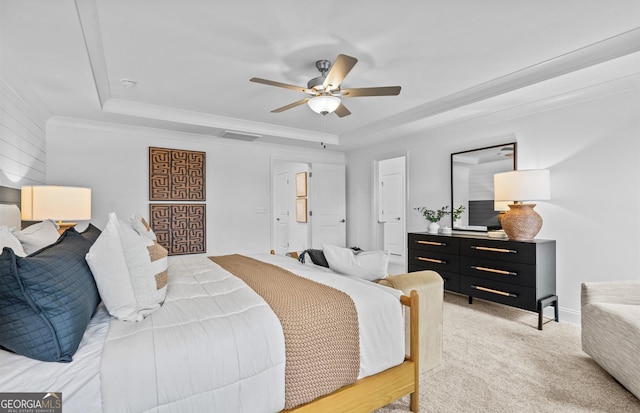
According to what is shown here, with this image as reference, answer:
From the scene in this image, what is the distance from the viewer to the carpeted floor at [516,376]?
1.86m

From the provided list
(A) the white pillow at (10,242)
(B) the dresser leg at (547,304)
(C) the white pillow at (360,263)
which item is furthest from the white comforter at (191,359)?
(B) the dresser leg at (547,304)

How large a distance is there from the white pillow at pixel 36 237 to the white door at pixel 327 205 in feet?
13.6

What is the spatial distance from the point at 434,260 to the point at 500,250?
829 millimetres

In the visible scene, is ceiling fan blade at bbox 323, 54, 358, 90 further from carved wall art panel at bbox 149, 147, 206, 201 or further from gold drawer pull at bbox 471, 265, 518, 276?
carved wall art panel at bbox 149, 147, 206, 201

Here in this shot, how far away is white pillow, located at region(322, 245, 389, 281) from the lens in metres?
2.05

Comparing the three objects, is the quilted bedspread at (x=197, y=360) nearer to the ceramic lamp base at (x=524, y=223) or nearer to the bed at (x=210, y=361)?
the bed at (x=210, y=361)

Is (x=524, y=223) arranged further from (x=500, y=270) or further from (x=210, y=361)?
(x=210, y=361)

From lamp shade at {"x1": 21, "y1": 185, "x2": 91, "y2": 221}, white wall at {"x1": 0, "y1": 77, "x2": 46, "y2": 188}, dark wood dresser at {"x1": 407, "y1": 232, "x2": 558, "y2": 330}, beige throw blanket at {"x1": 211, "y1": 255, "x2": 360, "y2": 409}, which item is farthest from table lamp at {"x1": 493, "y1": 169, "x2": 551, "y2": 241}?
white wall at {"x1": 0, "y1": 77, "x2": 46, "y2": 188}

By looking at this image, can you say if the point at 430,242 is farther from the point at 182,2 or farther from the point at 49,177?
the point at 49,177

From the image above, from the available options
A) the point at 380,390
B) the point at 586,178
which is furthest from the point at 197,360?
the point at 586,178

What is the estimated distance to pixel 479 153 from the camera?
13.5ft

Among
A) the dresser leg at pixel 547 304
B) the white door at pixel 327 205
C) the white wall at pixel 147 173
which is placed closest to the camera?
the dresser leg at pixel 547 304

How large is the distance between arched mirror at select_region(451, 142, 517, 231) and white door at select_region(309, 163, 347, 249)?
2331 mm

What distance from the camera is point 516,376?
2178 mm
